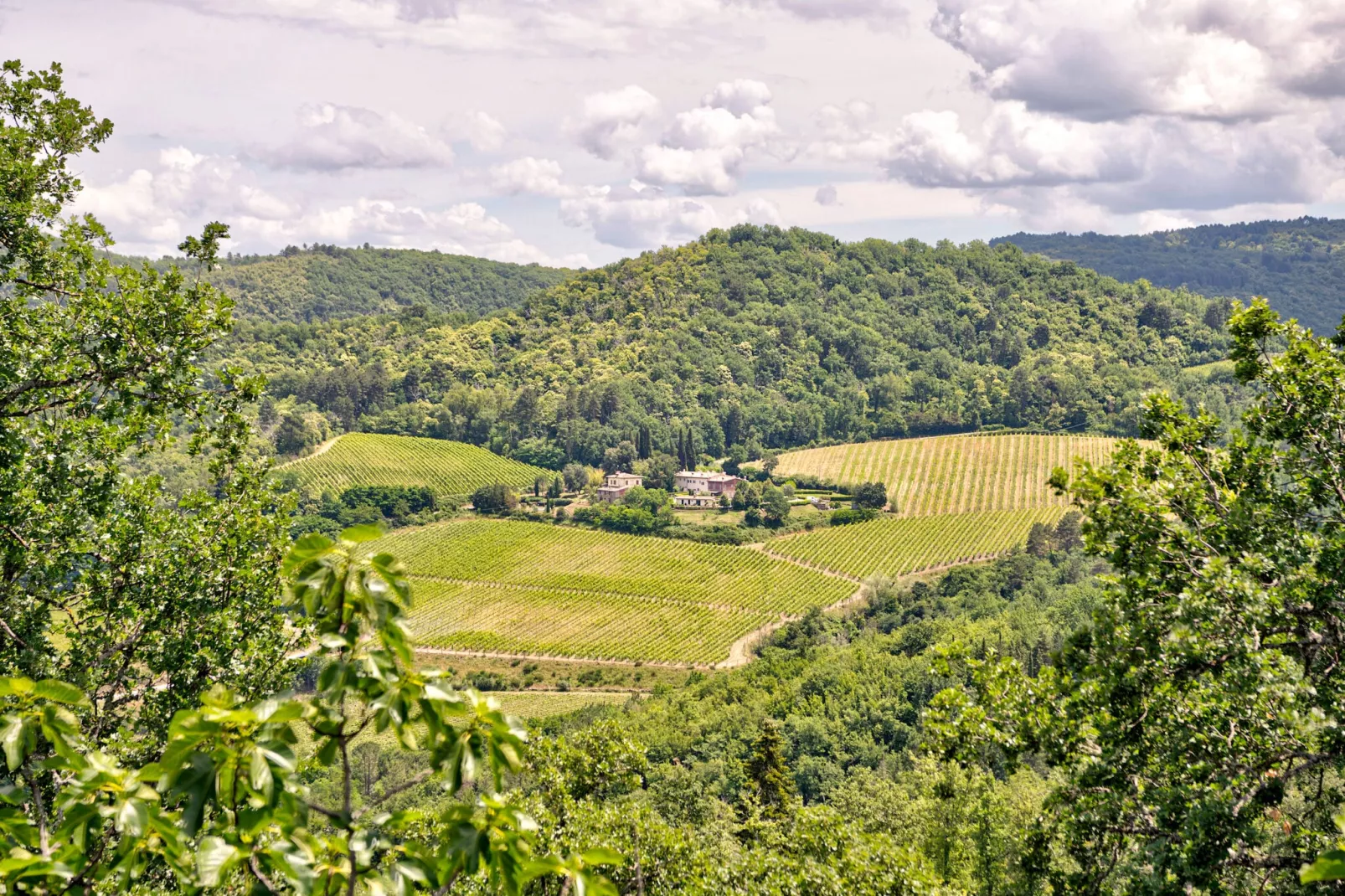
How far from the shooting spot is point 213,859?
11.0 feet

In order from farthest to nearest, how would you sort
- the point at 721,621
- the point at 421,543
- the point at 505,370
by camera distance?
1. the point at 505,370
2. the point at 421,543
3. the point at 721,621

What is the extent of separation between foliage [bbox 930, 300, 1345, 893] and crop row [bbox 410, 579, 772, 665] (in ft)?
232

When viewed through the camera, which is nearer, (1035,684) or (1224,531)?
(1224,531)

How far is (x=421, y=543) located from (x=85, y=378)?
10639cm

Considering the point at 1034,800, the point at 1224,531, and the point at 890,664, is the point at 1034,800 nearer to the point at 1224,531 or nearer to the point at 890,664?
the point at 1224,531

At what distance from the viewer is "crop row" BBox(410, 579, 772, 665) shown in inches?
3287

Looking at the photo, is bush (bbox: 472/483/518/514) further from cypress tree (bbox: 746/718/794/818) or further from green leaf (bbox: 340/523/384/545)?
green leaf (bbox: 340/523/384/545)

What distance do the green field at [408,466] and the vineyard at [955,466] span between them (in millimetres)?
43574

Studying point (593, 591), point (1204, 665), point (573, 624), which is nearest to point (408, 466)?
point (593, 591)

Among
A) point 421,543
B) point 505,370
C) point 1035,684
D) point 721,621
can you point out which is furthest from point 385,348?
point 1035,684

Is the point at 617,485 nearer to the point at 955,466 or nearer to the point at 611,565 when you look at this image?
the point at 611,565

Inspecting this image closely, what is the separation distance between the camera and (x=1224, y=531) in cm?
1006

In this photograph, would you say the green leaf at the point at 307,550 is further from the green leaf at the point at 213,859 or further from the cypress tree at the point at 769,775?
the cypress tree at the point at 769,775

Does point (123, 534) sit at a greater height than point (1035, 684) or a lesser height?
greater
